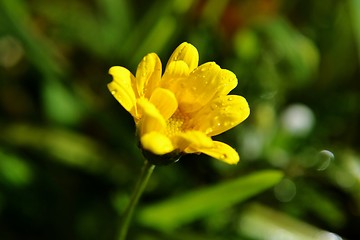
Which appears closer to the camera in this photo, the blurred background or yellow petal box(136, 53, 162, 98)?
yellow petal box(136, 53, 162, 98)

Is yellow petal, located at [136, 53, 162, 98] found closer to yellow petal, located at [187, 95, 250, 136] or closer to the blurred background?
yellow petal, located at [187, 95, 250, 136]

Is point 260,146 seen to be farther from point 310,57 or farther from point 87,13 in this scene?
point 87,13

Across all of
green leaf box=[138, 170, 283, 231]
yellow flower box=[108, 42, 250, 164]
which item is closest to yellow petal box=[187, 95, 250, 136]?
yellow flower box=[108, 42, 250, 164]

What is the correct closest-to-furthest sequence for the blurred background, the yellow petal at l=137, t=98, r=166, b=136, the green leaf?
the yellow petal at l=137, t=98, r=166, b=136, the green leaf, the blurred background

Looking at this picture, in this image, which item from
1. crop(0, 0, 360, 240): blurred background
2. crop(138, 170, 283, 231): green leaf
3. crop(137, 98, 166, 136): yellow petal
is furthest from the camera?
crop(0, 0, 360, 240): blurred background

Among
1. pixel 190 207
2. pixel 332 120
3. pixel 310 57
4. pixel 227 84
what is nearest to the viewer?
pixel 227 84

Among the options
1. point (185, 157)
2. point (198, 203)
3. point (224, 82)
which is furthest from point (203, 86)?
point (185, 157)

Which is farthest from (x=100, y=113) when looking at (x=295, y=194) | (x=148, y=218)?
(x=295, y=194)
